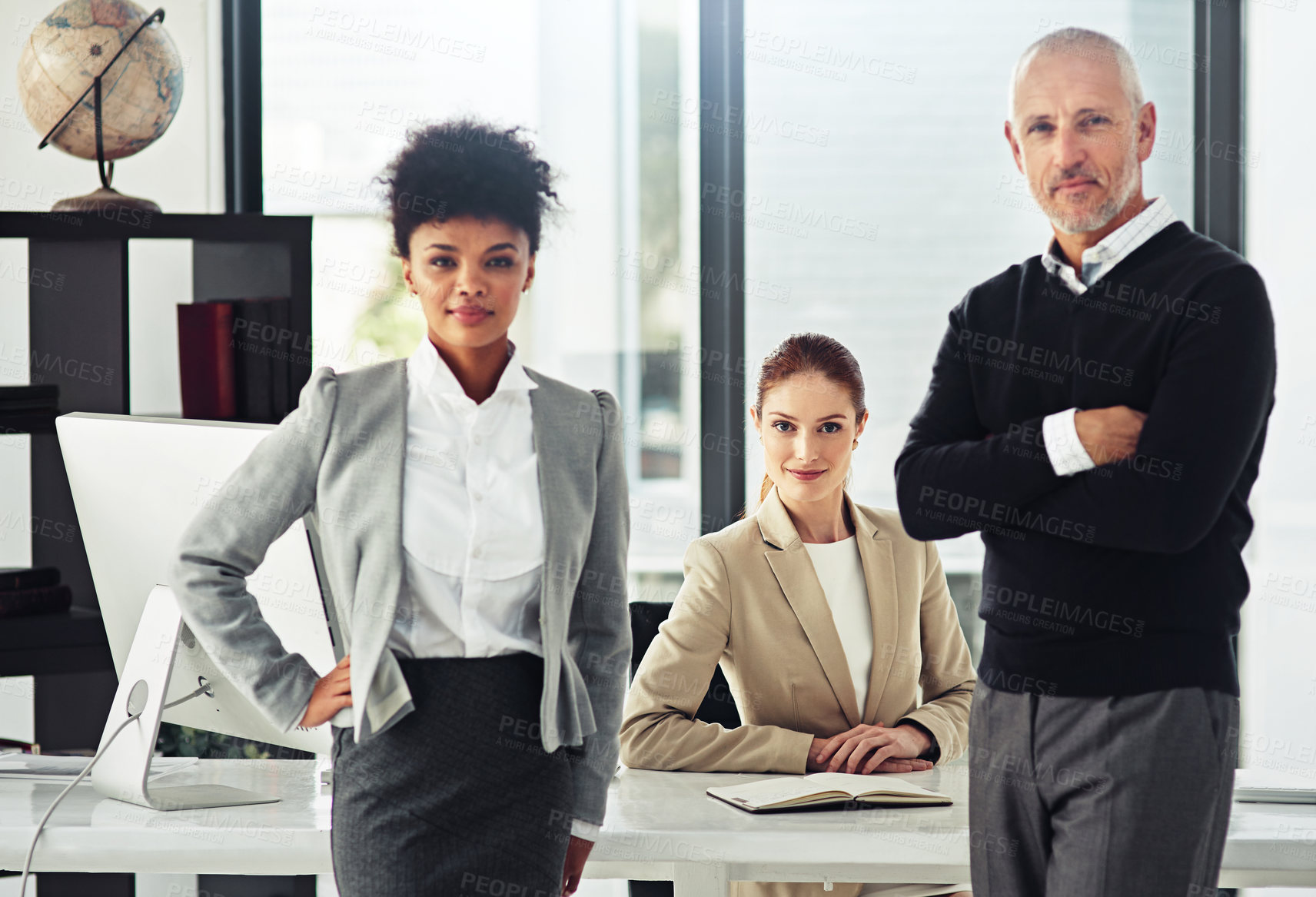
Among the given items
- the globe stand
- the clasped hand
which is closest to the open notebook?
the clasped hand

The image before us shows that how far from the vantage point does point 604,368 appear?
3.32 m

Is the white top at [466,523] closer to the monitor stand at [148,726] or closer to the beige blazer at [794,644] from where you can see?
the monitor stand at [148,726]

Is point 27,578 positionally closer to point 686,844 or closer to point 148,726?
point 148,726

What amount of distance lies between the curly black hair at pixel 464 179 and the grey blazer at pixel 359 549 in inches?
7.1

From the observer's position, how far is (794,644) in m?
2.03

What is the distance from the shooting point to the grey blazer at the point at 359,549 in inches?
46.8

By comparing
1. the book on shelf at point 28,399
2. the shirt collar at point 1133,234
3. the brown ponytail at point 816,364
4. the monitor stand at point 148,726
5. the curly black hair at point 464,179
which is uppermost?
the curly black hair at point 464,179

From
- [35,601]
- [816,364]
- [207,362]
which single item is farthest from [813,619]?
[35,601]

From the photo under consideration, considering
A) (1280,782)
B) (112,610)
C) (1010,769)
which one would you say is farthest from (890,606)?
(112,610)

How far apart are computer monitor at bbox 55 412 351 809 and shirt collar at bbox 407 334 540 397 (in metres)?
0.22

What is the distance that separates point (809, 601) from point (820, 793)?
0.50 metres

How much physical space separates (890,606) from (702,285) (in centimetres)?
127

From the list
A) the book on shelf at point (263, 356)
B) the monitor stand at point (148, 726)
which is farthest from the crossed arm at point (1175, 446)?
the book on shelf at point (263, 356)

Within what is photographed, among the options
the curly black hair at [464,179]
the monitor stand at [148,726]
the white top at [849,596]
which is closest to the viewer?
the curly black hair at [464,179]
